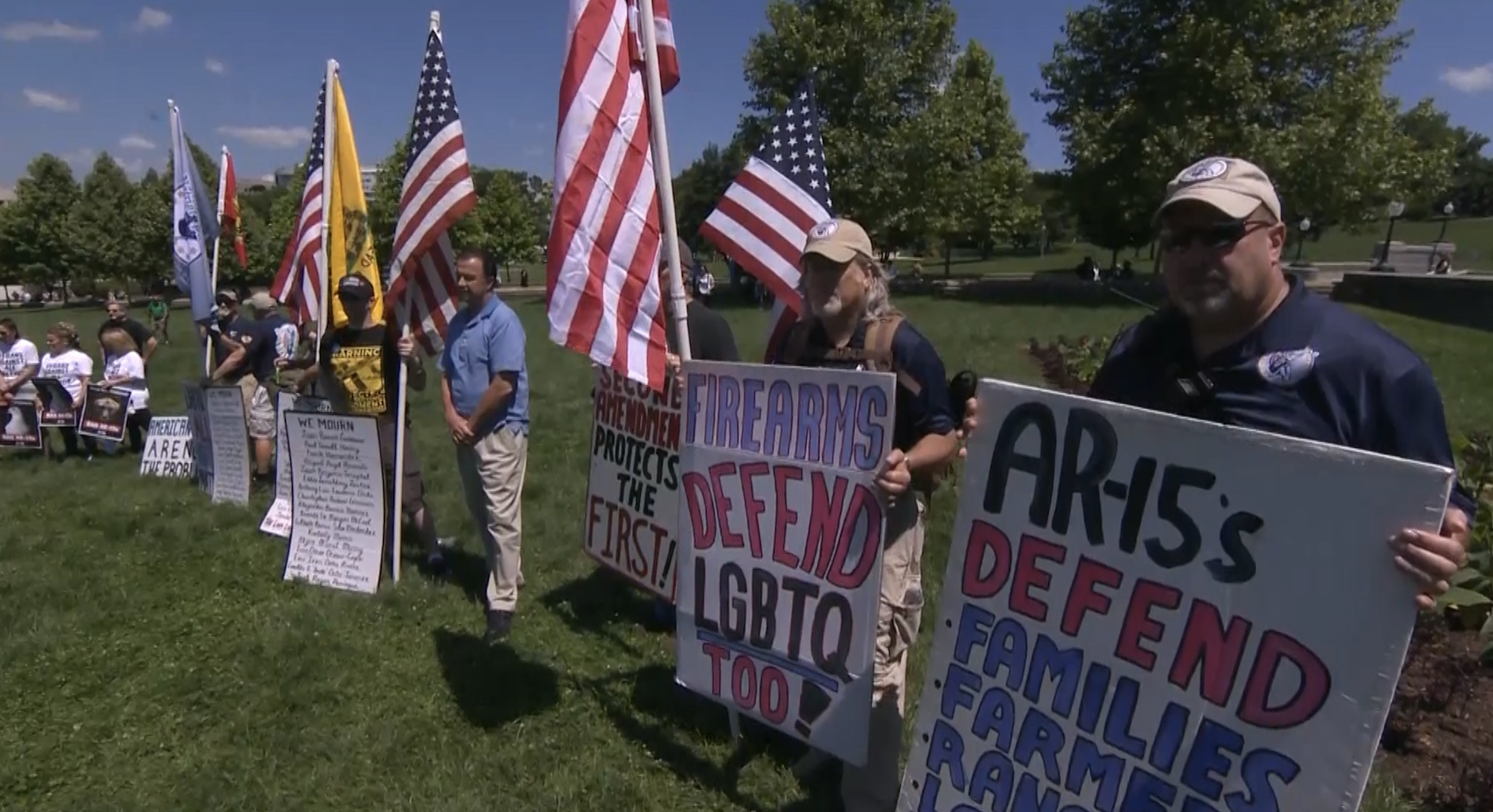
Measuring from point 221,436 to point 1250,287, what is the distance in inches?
330

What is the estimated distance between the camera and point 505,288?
6259 cm

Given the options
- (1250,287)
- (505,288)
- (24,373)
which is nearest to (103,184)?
(505,288)

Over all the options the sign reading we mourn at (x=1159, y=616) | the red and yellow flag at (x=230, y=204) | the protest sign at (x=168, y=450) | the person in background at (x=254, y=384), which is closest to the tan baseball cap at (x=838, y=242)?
the sign reading we mourn at (x=1159, y=616)

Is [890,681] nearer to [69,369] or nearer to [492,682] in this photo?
[492,682]

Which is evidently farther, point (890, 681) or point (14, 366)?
point (14, 366)

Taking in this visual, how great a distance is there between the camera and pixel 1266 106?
29266mm

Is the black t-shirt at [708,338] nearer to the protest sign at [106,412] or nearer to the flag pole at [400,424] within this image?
the flag pole at [400,424]

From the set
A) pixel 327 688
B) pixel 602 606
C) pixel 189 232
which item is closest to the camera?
pixel 327 688

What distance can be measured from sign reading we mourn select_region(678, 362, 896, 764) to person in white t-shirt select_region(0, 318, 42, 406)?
35.0ft

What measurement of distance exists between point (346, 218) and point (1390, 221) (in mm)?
41546

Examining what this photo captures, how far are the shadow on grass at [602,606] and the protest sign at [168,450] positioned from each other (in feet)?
18.1

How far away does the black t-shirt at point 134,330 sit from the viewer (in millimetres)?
11062

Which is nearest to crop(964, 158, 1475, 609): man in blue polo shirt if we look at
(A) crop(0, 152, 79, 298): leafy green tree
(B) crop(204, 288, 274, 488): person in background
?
(B) crop(204, 288, 274, 488): person in background

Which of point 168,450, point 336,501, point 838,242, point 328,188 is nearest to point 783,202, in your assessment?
point 838,242
